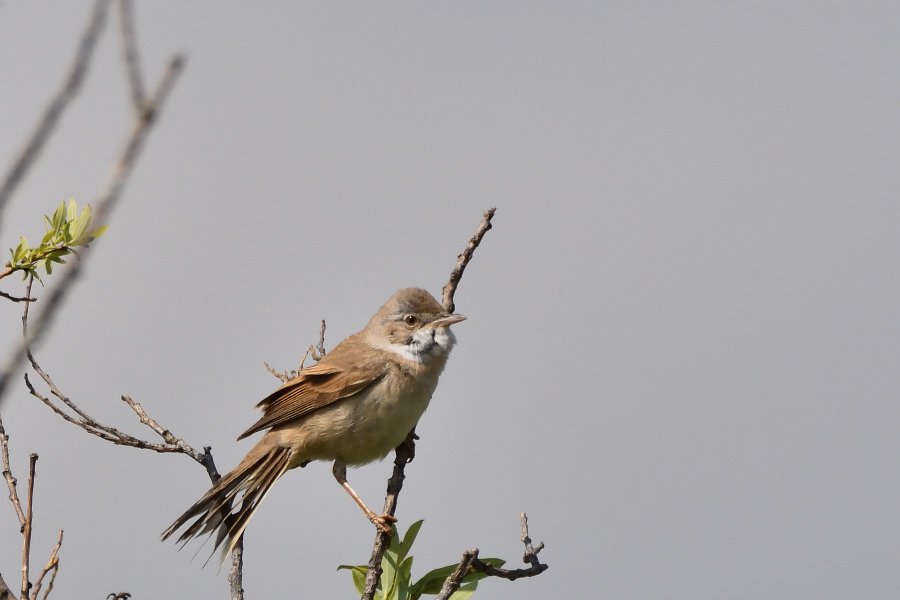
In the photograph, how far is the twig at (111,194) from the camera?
4.43 ft

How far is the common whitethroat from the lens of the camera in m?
5.53

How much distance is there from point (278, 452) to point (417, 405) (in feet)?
2.94

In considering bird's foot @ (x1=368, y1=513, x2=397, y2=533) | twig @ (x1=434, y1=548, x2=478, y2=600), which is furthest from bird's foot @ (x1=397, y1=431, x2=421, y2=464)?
twig @ (x1=434, y1=548, x2=478, y2=600)

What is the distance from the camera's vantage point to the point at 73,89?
141 cm

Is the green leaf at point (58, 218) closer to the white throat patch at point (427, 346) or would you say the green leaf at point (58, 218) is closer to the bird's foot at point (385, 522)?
the bird's foot at point (385, 522)

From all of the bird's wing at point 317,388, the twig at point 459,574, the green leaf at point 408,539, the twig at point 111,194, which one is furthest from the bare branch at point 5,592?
the bird's wing at point 317,388

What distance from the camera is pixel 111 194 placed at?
4.43ft

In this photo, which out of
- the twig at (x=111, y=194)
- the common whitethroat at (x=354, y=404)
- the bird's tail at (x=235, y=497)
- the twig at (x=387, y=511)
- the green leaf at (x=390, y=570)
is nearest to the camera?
the twig at (x=111, y=194)

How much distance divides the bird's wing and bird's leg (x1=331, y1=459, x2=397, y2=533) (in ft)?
1.44

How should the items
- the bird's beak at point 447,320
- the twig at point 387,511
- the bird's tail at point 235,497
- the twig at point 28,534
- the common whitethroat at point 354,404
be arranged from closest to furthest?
1. the twig at point 28,534
2. the twig at point 387,511
3. the bird's tail at point 235,497
4. the common whitethroat at point 354,404
5. the bird's beak at point 447,320

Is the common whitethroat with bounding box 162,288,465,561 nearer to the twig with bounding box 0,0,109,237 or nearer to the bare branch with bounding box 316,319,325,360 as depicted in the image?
the bare branch with bounding box 316,319,325,360

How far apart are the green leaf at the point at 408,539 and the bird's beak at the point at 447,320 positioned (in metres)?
1.63

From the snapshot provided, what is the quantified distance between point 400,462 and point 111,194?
4203mm

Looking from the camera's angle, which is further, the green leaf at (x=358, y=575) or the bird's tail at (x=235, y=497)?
the bird's tail at (x=235, y=497)
